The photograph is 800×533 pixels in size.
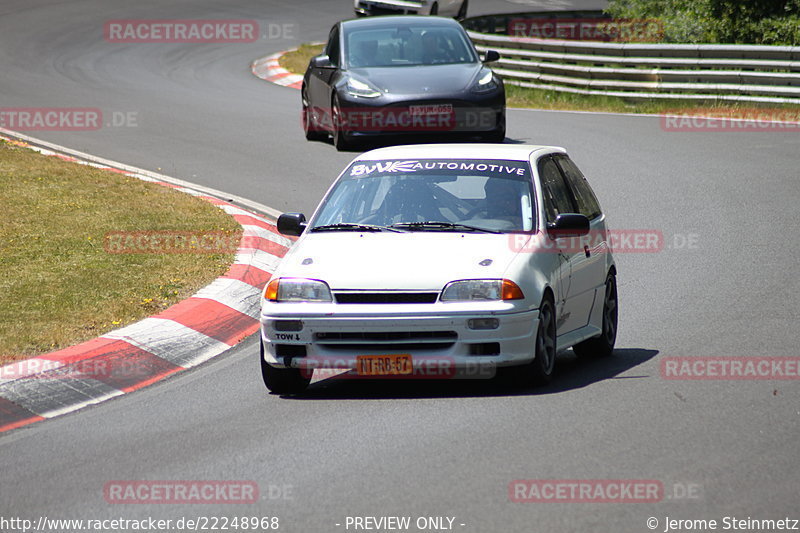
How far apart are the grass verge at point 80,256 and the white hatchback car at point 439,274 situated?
6.19 ft

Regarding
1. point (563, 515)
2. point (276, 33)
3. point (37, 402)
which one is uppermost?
point (563, 515)

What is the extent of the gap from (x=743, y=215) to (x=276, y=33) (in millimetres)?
24028

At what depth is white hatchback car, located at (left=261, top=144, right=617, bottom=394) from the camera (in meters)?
7.75

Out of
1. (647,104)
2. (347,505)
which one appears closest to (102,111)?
(647,104)

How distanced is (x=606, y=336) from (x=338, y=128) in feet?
30.3

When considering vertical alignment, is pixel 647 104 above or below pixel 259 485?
below

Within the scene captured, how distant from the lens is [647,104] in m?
23.8

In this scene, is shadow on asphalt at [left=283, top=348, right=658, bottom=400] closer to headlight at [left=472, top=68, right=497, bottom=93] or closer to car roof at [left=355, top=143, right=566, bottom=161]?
car roof at [left=355, top=143, right=566, bottom=161]

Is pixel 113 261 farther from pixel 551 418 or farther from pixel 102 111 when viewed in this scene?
pixel 102 111

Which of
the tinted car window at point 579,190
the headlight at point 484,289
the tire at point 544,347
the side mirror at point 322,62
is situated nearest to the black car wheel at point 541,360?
the tire at point 544,347

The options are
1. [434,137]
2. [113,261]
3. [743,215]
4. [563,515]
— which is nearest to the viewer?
[563,515]

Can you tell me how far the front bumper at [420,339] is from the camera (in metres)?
7.70

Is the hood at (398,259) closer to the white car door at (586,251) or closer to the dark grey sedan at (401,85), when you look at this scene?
the white car door at (586,251)

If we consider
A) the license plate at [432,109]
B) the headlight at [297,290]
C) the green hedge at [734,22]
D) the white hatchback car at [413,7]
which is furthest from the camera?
the white hatchback car at [413,7]
